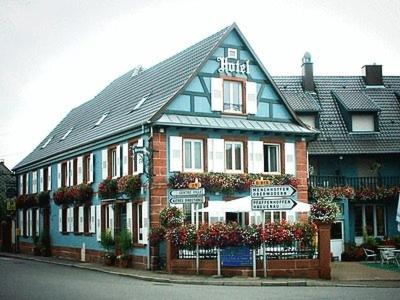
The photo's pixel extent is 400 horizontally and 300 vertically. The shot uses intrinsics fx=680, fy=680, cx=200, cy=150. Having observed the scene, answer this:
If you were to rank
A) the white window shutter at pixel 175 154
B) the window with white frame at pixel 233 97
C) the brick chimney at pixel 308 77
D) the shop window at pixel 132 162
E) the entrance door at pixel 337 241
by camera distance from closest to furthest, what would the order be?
the white window shutter at pixel 175 154 → the shop window at pixel 132 162 → the window with white frame at pixel 233 97 → the entrance door at pixel 337 241 → the brick chimney at pixel 308 77

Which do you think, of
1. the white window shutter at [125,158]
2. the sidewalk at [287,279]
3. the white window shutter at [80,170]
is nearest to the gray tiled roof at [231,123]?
the white window shutter at [125,158]

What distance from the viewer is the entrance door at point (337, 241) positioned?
33219mm

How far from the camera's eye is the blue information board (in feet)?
72.9

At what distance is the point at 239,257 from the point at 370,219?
49.5 feet

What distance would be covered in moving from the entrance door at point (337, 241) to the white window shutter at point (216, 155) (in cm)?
913

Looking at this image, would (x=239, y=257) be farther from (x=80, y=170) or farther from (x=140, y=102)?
(x=80, y=170)

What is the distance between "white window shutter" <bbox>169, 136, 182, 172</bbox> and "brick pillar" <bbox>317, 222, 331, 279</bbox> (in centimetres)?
661

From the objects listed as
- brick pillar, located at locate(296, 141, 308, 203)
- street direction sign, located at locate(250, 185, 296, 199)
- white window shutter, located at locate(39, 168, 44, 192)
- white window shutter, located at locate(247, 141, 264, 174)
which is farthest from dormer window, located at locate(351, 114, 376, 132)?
white window shutter, located at locate(39, 168, 44, 192)

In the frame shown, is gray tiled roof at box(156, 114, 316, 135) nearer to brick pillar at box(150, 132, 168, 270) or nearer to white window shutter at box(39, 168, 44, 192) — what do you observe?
brick pillar at box(150, 132, 168, 270)

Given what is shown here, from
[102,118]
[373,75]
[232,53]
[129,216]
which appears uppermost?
[373,75]

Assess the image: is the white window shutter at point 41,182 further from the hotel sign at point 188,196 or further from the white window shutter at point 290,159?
the hotel sign at point 188,196

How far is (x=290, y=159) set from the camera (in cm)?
2908

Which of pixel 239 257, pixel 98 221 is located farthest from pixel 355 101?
pixel 239 257

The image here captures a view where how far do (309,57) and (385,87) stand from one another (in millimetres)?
4872
